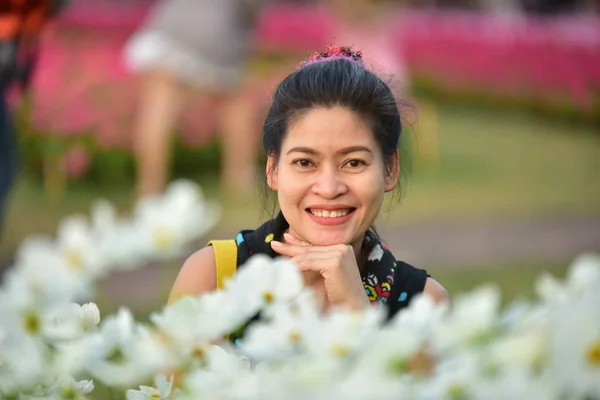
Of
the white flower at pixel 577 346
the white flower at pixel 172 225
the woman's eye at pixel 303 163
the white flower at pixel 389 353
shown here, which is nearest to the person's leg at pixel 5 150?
the woman's eye at pixel 303 163

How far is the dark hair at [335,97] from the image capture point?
2133 mm

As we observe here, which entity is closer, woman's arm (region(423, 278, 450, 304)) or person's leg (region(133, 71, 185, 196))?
woman's arm (region(423, 278, 450, 304))

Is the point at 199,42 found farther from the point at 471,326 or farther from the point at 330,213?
the point at 471,326

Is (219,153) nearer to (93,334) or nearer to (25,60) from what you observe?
(25,60)

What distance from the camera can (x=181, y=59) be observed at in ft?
24.3

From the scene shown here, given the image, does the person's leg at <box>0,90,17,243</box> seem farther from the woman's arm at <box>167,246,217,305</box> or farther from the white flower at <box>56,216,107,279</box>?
the white flower at <box>56,216,107,279</box>

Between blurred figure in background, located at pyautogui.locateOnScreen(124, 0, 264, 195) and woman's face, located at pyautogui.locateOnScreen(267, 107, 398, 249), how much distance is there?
537cm

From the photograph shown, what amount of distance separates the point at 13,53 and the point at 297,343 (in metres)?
3.49

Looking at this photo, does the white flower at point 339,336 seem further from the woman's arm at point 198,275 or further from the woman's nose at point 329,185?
the woman's arm at point 198,275

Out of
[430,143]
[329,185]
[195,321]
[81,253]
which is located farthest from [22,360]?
[430,143]

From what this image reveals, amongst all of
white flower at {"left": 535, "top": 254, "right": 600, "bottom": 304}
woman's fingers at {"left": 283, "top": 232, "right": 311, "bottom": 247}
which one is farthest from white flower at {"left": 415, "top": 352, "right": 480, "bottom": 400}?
woman's fingers at {"left": 283, "top": 232, "right": 311, "bottom": 247}

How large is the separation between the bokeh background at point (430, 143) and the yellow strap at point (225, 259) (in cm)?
46

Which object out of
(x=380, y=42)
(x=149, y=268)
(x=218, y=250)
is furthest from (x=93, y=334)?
(x=380, y=42)

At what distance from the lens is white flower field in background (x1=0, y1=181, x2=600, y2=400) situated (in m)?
0.98
